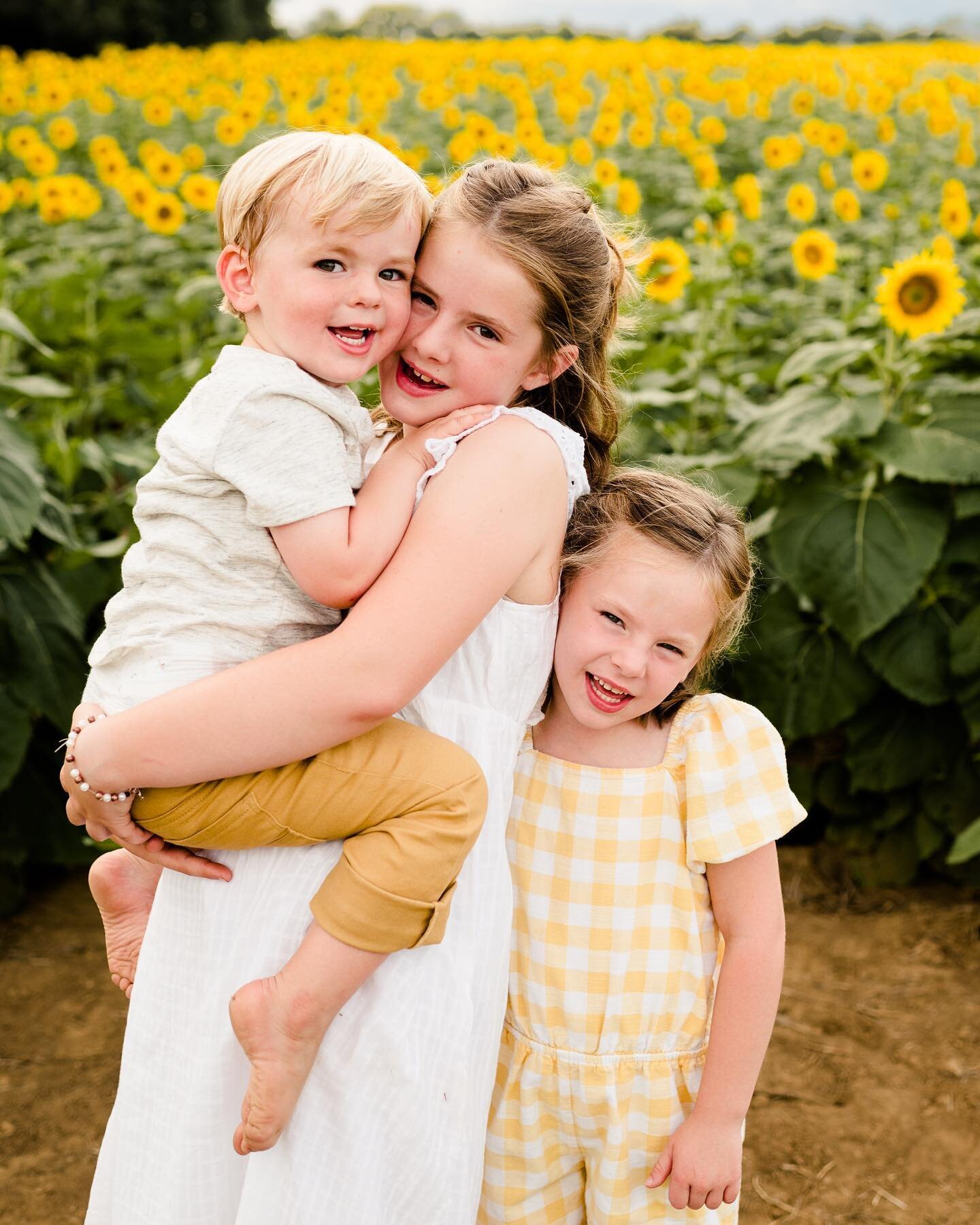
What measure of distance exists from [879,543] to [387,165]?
233 cm

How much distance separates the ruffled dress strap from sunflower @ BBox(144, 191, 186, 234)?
4334 mm

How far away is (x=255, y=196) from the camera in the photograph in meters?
1.65

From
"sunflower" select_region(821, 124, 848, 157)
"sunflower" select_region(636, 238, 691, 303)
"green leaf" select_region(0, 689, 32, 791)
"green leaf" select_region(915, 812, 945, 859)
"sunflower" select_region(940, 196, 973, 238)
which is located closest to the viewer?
"green leaf" select_region(0, 689, 32, 791)

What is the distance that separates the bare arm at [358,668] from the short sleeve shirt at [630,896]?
0.40 m

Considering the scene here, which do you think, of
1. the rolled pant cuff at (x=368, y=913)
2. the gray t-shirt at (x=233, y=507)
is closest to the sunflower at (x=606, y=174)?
the gray t-shirt at (x=233, y=507)

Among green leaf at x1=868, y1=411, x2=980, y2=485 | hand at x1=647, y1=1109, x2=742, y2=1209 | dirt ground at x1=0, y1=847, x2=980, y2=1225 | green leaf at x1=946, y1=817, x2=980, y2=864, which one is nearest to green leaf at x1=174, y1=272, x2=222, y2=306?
dirt ground at x1=0, y1=847, x2=980, y2=1225

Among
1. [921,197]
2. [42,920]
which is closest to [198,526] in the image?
[42,920]

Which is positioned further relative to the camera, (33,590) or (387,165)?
(33,590)

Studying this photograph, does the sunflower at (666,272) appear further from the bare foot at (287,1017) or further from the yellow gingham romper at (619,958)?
the bare foot at (287,1017)

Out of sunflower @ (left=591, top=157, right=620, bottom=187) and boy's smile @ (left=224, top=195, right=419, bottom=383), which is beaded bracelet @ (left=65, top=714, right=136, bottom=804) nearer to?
boy's smile @ (left=224, top=195, right=419, bottom=383)

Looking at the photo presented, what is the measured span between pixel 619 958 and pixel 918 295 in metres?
2.50

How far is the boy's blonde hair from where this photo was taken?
1.61m

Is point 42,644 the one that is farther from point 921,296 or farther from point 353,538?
point 921,296

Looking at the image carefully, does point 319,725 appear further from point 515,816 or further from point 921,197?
point 921,197
